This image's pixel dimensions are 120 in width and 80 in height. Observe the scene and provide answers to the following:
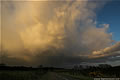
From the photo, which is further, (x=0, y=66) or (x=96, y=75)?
(x=0, y=66)

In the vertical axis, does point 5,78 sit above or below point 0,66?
above

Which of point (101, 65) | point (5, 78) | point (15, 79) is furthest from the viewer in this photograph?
point (101, 65)

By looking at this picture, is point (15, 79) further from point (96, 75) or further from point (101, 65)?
point (101, 65)

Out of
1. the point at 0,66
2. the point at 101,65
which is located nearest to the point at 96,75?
the point at 101,65

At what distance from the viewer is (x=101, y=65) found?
95000 mm

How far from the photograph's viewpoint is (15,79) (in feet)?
78.5

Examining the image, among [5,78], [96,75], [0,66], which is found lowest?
[0,66]

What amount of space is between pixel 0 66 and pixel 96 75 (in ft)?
365

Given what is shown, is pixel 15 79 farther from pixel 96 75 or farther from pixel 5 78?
pixel 96 75

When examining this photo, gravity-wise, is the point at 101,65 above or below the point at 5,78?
below

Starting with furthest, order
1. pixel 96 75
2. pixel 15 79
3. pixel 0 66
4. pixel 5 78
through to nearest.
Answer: pixel 0 66 → pixel 96 75 → pixel 15 79 → pixel 5 78

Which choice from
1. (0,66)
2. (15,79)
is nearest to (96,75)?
(15,79)

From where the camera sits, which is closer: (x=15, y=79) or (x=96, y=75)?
(x=15, y=79)

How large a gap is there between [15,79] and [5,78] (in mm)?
2242
